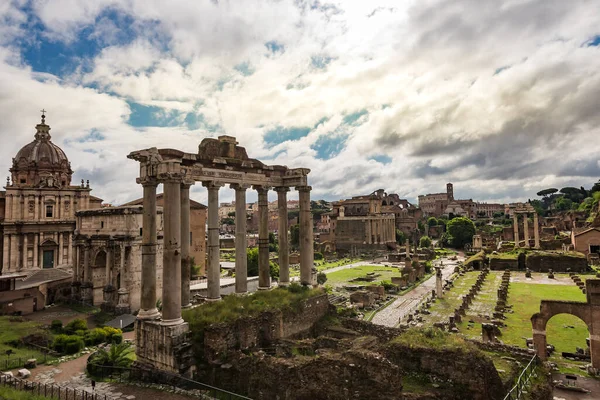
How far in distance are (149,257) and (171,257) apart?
45.2 inches

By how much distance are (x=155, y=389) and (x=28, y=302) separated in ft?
79.8

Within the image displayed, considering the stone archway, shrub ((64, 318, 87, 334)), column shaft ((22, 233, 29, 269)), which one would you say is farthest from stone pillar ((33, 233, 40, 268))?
the stone archway

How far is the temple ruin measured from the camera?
1265 cm

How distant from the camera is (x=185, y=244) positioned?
1533 cm

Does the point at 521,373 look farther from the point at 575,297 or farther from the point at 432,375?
the point at 575,297

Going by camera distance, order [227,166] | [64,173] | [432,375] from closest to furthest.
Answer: [432,375]
[227,166]
[64,173]

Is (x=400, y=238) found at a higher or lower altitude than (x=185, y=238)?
lower

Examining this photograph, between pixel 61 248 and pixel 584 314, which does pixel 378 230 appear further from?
pixel 584 314

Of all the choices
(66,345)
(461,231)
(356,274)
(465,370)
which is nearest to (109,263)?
(66,345)

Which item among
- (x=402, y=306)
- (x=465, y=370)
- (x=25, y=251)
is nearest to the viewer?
(x=465, y=370)

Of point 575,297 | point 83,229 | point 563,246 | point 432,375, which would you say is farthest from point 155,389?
point 563,246

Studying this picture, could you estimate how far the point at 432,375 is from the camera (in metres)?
11.5

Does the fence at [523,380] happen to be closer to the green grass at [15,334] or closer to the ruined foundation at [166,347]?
the ruined foundation at [166,347]

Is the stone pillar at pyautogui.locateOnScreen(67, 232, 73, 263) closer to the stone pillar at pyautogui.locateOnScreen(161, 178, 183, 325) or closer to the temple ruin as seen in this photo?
the temple ruin
